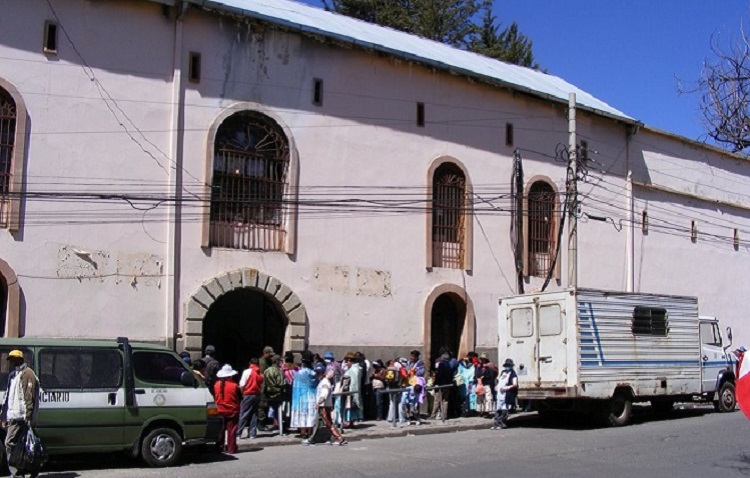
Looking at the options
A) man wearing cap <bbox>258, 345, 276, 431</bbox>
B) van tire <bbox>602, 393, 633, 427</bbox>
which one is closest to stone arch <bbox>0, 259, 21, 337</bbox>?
man wearing cap <bbox>258, 345, 276, 431</bbox>

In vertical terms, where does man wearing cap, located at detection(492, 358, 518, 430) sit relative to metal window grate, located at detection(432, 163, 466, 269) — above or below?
below

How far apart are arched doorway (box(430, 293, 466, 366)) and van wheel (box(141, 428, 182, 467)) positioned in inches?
433

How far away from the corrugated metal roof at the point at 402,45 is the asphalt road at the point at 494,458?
935 centimetres

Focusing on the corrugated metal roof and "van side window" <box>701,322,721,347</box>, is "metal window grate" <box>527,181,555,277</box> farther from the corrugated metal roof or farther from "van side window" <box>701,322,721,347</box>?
"van side window" <box>701,322,721,347</box>

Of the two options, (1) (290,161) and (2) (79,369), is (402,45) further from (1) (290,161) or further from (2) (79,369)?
(2) (79,369)

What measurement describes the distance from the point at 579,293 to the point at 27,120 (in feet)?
36.7

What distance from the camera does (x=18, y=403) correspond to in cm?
1065

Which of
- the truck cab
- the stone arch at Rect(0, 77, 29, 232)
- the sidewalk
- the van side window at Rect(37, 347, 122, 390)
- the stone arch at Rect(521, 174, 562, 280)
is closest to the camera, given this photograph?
the van side window at Rect(37, 347, 122, 390)

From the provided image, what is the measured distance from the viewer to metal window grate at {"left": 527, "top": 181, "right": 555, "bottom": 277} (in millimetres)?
25062

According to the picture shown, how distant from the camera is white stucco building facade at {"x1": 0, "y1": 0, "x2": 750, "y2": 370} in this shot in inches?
666

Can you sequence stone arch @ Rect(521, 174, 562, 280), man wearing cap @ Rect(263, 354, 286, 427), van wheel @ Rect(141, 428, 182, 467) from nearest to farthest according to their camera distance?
van wheel @ Rect(141, 428, 182, 467) < man wearing cap @ Rect(263, 354, 286, 427) < stone arch @ Rect(521, 174, 562, 280)

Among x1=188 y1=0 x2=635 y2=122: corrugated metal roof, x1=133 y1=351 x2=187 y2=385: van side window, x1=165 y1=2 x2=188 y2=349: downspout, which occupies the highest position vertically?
x1=188 y1=0 x2=635 y2=122: corrugated metal roof

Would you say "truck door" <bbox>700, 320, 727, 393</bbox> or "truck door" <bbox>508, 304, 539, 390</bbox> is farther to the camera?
"truck door" <bbox>700, 320, 727, 393</bbox>

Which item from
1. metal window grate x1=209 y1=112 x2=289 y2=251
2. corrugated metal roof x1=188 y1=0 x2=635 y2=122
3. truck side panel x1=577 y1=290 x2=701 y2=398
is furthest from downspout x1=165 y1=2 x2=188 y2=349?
Answer: truck side panel x1=577 y1=290 x2=701 y2=398
